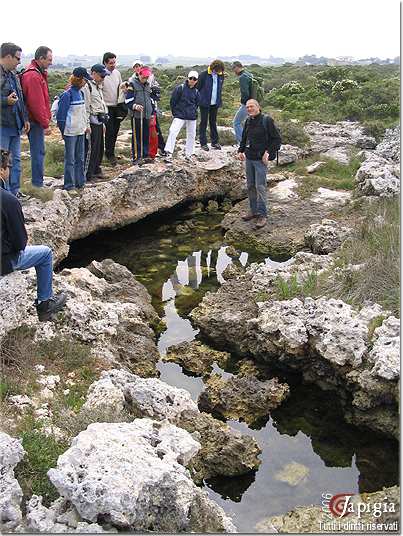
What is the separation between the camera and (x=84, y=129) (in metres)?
10.1

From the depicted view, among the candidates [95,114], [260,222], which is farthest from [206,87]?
[260,222]

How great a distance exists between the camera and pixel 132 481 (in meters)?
3.90

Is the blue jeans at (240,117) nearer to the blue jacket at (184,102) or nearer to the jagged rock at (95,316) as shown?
the blue jacket at (184,102)

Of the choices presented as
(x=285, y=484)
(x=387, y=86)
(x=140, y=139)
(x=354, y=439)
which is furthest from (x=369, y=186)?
(x=387, y=86)

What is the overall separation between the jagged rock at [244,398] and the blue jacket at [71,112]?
5376 millimetres

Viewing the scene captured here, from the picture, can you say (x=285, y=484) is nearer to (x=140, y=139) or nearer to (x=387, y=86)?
(x=140, y=139)

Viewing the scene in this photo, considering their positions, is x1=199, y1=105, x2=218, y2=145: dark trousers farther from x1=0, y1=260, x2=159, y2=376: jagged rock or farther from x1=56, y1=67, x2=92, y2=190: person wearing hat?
x1=0, y1=260, x2=159, y2=376: jagged rock

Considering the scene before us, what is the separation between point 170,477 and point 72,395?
198cm

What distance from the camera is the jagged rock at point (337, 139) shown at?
1642 cm

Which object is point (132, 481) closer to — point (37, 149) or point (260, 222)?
point (37, 149)

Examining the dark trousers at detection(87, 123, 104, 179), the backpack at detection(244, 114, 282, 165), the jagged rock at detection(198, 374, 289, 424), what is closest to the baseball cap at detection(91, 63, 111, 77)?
the dark trousers at detection(87, 123, 104, 179)

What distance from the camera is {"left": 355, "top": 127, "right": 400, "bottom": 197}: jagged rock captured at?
38.6 feet

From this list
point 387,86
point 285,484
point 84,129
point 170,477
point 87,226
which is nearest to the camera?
point 170,477

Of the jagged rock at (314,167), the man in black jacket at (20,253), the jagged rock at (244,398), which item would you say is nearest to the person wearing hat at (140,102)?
the jagged rock at (314,167)
